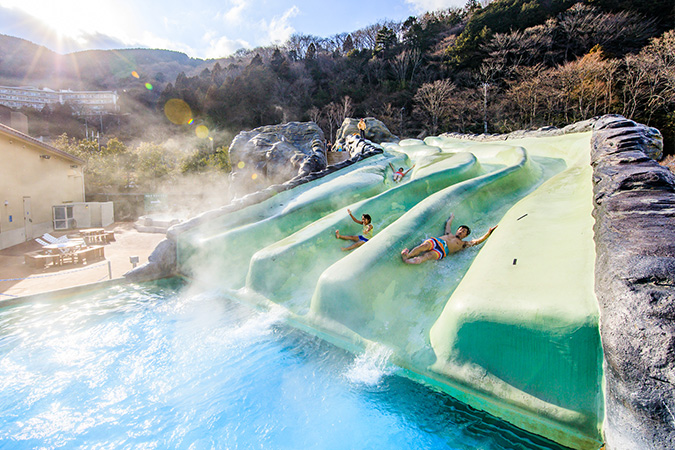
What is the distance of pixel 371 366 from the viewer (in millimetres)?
3785

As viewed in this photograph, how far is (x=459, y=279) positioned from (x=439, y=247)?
56 cm

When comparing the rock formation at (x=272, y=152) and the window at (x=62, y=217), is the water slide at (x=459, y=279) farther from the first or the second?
the window at (x=62, y=217)

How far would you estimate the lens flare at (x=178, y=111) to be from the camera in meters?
39.4

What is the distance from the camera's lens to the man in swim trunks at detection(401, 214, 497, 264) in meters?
4.65

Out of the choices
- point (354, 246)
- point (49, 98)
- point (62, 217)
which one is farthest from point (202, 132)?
point (49, 98)

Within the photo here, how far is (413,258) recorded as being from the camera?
15.3 feet

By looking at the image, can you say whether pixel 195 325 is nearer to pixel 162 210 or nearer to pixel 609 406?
pixel 609 406

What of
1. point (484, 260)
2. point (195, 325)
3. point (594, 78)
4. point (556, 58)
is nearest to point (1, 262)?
point (195, 325)

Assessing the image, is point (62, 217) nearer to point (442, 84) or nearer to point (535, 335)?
point (535, 335)

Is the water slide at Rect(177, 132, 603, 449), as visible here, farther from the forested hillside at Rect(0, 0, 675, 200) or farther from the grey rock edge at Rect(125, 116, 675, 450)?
the forested hillside at Rect(0, 0, 675, 200)

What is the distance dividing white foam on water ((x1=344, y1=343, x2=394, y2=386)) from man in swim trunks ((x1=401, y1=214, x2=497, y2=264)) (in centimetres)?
132

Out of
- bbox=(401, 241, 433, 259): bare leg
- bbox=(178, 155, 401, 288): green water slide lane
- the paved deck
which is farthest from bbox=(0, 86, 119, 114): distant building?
bbox=(401, 241, 433, 259): bare leg

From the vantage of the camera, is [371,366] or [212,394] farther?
[371,366]

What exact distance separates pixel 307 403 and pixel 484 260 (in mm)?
2685
